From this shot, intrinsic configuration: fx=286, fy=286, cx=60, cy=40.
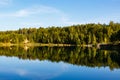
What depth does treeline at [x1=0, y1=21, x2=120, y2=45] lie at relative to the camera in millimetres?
140750

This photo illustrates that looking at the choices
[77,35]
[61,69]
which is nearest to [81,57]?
[61,69]

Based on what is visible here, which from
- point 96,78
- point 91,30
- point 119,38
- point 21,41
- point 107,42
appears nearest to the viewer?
point 96,78

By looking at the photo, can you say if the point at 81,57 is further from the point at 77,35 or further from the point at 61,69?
the point at 77,35

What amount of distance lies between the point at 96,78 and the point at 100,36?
Answer: 11048 cm

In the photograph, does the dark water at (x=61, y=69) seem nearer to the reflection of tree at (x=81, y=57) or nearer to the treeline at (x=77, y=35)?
the reflection of tree at (x=81, y=57)

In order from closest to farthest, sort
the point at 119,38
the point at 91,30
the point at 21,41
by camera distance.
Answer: the point at 119,38 → the point at 91,30 → the point at 21,41

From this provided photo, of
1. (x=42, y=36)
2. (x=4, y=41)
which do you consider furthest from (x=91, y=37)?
(x=4, y=41)

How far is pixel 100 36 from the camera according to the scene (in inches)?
5586

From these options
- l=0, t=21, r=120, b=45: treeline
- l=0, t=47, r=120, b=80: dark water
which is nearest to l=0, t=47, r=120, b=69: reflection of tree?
l=0, t=47, r=120, b=80: dark water

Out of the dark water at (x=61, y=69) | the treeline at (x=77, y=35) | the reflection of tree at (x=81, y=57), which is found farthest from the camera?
the treeline at (x=77, y=35)

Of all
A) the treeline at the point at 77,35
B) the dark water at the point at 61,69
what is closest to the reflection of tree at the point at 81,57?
the dark water at the point at 61,69

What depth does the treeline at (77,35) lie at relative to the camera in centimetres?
14075

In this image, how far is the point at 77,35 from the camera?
146m

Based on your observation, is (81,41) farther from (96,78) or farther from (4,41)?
(96,78)
